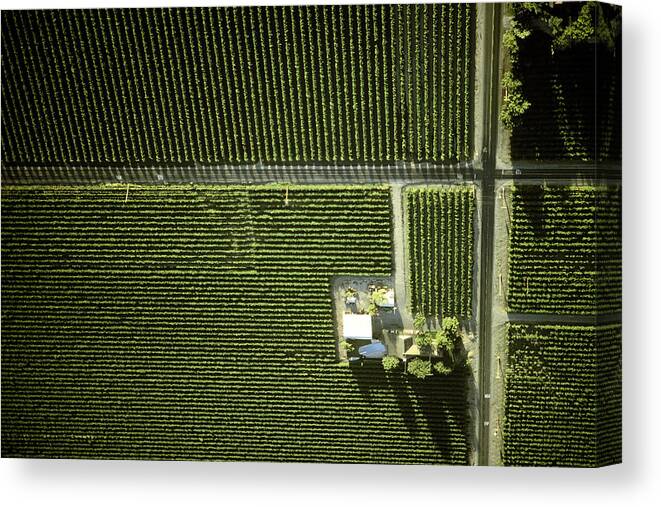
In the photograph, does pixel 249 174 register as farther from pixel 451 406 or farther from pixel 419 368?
pixel 451 406

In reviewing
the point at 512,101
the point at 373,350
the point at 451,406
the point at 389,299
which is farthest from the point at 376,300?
the point at 512,101

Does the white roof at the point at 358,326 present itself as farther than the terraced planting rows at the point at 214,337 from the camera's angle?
Yes

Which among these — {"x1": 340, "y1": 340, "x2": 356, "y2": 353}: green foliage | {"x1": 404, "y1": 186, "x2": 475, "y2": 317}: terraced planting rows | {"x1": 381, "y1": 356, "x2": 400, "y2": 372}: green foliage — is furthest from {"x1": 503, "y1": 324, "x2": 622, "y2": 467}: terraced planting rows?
{"x1": 340, "y1": 340, "x2": 356, "y2": 353}: green foliage

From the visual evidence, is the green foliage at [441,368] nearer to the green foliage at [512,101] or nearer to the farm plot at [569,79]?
the farm plot at [569,79]

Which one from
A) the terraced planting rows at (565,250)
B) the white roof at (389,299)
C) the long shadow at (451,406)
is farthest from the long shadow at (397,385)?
the terraced planting rows at (565,250)

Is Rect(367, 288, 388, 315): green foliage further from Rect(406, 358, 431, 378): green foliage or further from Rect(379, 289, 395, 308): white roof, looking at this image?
Rect(406, 358, 431, 378): green foliage

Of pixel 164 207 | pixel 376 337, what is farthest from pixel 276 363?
pixel 164 207
